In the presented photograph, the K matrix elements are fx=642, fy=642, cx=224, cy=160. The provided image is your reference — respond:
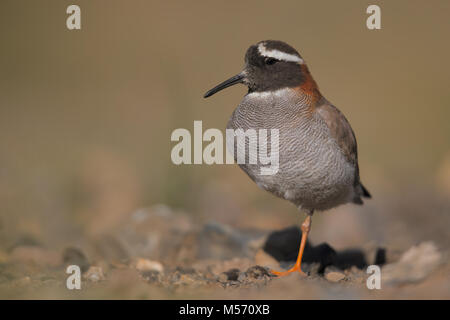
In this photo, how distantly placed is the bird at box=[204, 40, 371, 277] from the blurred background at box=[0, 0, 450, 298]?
2.48 meters

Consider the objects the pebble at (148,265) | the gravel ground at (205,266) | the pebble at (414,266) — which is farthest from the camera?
the pebble at (148,265)

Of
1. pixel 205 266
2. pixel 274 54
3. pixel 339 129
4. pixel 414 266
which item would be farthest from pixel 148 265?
pixel 414 266

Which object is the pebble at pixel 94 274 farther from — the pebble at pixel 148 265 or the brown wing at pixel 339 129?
the brown wing at pixel 339 129

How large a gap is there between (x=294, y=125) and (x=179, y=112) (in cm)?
418

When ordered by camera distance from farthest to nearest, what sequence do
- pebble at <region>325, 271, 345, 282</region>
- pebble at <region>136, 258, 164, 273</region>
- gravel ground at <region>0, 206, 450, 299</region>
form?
pebble at <region>136, 258, 164, 273</region> < pebble at <region>325, 271, 345, 282</region> < gravel ground at <region>0, 206, 450, 299</region>

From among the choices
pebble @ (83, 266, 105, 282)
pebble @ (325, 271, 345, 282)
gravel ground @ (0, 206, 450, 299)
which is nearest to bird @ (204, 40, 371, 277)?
pebble @ (325, 271, 345, 282)

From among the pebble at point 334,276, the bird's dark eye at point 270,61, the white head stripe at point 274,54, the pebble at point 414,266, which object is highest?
the white head stripe at point 274,54

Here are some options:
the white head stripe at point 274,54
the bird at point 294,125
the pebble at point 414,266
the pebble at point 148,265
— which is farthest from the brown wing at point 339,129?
the pebble at point 148,265

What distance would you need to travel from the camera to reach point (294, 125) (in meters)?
7.00

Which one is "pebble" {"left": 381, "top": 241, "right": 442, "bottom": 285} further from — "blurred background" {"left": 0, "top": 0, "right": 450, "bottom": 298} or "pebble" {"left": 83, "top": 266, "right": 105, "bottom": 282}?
"pebble" {"left": 83, "top": 266, "right": 105, "bottom": 282}

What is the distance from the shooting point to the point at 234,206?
1116 cm

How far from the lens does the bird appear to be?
273 inches

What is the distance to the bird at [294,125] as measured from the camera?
695 centimetres

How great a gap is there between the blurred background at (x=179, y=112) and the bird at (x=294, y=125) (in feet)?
8.14
